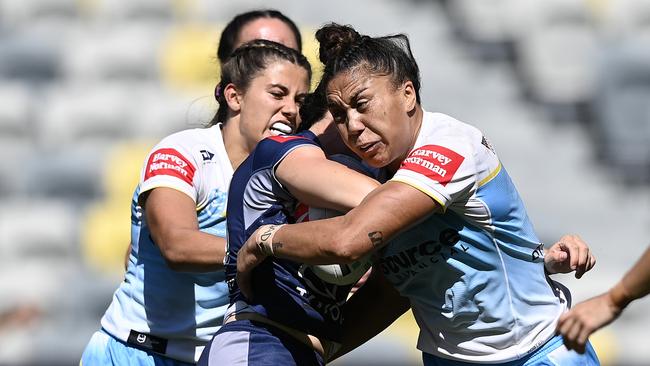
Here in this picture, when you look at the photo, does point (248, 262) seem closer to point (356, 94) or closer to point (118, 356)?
point (356, 94)

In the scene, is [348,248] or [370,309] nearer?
[348,248]

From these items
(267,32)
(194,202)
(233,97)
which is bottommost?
(194,202)

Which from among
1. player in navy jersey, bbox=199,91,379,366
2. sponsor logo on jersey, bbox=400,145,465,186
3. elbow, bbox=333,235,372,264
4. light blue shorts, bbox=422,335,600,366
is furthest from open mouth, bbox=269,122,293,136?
light blue shorts, bbox=422,335,600,366

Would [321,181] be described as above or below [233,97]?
below

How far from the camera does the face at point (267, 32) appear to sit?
4984mm

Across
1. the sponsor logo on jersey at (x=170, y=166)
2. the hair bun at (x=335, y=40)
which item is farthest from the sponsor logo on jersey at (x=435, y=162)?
the sponsor logo on jersey at (x=170, y=166)

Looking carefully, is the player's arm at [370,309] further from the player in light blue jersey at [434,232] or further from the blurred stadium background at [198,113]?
the blurred stadium background at [198,113]

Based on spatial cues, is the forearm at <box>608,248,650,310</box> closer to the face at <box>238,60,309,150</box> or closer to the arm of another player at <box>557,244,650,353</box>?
the arm of another player at <box>557,244,650,353</box>

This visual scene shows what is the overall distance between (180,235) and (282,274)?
496mm

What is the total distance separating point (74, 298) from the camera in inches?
324

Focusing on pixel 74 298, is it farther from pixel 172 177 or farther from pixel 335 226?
pixel 335 226

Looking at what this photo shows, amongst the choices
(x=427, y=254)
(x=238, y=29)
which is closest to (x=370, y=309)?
(x=427, y=254)

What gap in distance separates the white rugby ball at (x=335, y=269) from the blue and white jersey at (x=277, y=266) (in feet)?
0.20

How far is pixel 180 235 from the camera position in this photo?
3.87m
